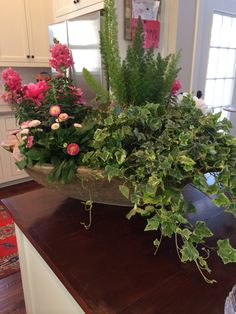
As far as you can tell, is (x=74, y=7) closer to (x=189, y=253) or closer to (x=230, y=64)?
(x=230, y=64)

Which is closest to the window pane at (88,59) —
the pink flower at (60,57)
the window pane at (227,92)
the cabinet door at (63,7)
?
the cabinet door at (63,7)

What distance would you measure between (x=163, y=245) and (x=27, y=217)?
1.39 ft

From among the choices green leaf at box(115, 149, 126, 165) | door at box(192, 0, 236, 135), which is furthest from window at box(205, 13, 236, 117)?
green leaf at box(115, 149, 126, 165)

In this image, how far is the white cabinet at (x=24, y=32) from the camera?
8.36 ft

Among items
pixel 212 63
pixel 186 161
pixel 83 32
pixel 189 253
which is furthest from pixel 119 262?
pixel 212 63

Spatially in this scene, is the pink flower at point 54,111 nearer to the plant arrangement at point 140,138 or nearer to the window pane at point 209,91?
the plant arrangement at point 140,138

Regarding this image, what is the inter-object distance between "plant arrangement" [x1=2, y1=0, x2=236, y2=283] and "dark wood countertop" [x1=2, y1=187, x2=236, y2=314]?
50mm

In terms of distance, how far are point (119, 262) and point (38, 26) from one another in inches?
115

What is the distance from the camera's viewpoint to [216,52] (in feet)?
7.70

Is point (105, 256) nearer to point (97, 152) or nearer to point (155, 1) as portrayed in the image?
point (97, 152)

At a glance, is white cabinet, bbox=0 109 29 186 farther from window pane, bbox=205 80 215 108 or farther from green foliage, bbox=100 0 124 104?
green foliage, bbox=100 0 124 104

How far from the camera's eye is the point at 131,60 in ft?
2.36

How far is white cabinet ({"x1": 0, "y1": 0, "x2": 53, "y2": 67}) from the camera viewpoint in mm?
2549

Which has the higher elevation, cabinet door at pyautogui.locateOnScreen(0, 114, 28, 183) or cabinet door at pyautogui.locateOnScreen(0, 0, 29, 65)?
cabinet door at pyautogui.locateOnScreen(0, 0, 29, 65)
